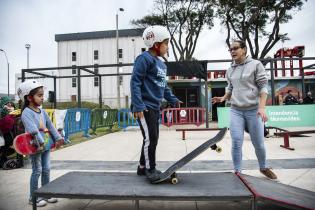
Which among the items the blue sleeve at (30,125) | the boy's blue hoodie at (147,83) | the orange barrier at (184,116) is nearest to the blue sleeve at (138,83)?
the boy's blue hoodie at (147,83)

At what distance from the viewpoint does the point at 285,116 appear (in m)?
10.1

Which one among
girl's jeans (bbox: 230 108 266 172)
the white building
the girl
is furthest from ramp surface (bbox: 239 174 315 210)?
the white building

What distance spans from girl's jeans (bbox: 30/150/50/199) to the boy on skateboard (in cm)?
117

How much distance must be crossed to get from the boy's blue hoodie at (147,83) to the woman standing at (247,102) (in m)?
1.13

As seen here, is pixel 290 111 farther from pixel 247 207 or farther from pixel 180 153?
pixel 247 207

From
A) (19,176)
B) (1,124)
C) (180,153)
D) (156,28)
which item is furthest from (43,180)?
(180,153)

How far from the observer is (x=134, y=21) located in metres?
28.7

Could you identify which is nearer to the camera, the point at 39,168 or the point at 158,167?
the point at 39,168

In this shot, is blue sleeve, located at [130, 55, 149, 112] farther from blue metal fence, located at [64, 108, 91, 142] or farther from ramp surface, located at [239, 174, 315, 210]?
blue metal fence, located at [64, 108, 91, 142]

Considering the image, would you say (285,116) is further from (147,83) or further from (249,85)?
(147,83)

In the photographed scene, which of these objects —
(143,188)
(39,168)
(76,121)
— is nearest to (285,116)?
(76,121)

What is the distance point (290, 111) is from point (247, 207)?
8.41 m

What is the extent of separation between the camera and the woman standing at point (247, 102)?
3598mm

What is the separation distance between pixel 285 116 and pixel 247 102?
7.44 metres
